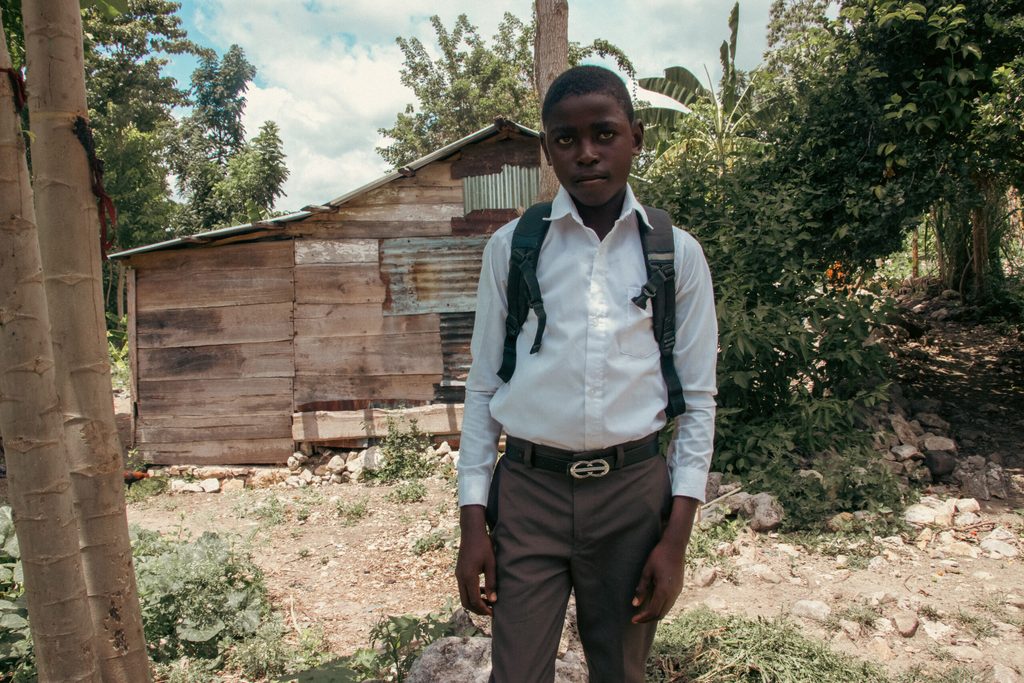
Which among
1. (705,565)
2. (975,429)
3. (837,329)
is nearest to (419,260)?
(837,329)

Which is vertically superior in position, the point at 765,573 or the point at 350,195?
the point at 350,195

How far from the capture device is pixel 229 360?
8.54 metres

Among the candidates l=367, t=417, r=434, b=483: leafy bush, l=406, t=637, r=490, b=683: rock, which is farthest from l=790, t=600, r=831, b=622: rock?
l=367, t=417, r=434, b=483: leafy bush

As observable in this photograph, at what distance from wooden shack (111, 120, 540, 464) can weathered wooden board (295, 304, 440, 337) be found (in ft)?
0.04

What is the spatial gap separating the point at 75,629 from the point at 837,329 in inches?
227

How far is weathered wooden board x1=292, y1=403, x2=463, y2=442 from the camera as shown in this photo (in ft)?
27.8

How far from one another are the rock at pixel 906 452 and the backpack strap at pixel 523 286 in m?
5.39

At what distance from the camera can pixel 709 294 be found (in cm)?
184

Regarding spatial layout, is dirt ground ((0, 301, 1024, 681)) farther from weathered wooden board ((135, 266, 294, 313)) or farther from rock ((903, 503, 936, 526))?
weathered wooden board ((135, 266, 294, 313))

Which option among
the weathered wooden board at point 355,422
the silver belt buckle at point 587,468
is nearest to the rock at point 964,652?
the silver belt buckle at point 587,468

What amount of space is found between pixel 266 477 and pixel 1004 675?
701 cm

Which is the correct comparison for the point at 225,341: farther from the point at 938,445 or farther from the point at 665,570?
the point at 665,570

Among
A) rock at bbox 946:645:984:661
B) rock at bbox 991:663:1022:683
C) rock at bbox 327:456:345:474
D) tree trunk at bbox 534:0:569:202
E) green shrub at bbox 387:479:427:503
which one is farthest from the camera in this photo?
rock at bbox 327:456:345:474

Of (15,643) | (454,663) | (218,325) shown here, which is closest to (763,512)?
(454,663)
